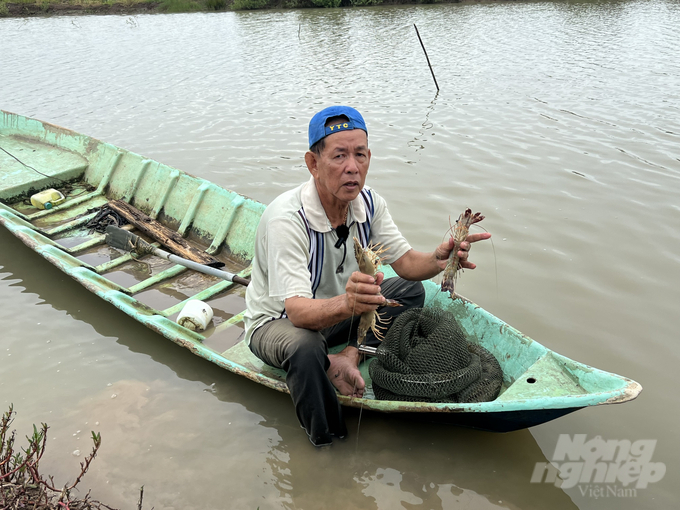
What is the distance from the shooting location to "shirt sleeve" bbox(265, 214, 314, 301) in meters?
2.69

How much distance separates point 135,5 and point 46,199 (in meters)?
29.0

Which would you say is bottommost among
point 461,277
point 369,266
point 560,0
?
point 461,277

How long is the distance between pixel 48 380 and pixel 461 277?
3670mm

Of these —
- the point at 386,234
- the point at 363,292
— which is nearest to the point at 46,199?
the point at 386,234

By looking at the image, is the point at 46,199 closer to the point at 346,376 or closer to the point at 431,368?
the point at 346,376

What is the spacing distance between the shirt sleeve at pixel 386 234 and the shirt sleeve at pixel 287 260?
0.58m

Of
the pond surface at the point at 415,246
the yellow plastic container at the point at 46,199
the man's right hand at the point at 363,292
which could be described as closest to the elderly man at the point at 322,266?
the man's right hand at the point at 363,292

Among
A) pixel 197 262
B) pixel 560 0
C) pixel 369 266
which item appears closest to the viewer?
pixel 369 266

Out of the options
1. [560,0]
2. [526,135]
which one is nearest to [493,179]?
[526,135]

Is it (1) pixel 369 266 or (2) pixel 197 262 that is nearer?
(1) pixel 369 266

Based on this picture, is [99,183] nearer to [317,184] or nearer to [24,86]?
[317,184]

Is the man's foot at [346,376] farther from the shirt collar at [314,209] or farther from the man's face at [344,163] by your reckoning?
the man's face at [344,163]

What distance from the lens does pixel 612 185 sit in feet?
20.4

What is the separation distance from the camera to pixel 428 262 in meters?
3.03
